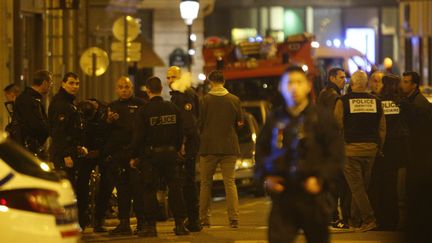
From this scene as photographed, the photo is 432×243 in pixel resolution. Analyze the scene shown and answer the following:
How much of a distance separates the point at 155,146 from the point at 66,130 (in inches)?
44.0

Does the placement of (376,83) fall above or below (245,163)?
above

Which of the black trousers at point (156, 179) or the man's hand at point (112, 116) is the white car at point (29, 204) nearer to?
the black trousers at point (156, 179)

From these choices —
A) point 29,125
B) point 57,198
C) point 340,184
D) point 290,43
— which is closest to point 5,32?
point 29,125

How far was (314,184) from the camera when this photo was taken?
8938 millimetres

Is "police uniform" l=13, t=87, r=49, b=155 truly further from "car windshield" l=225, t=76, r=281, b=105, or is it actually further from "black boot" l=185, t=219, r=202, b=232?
"car windshield" l=225, t=76, r=281, b=105

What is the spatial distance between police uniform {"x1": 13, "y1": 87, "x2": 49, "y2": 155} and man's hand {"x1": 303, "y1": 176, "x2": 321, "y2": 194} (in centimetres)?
636

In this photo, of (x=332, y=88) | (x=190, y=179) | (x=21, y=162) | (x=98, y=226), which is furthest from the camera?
(x=332, y=88)

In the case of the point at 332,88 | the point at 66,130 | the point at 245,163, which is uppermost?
the point at 332,88

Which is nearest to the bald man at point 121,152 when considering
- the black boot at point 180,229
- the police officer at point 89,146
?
the police officer at point 89,146

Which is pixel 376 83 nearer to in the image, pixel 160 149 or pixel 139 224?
pixel 160 149

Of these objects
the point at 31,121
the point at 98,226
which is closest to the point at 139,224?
the point at 98,226

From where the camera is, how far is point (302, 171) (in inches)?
356

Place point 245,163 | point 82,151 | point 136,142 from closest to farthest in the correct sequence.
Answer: point 136,142
point 82,151
point 245,163

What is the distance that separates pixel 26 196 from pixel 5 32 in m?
11.9
